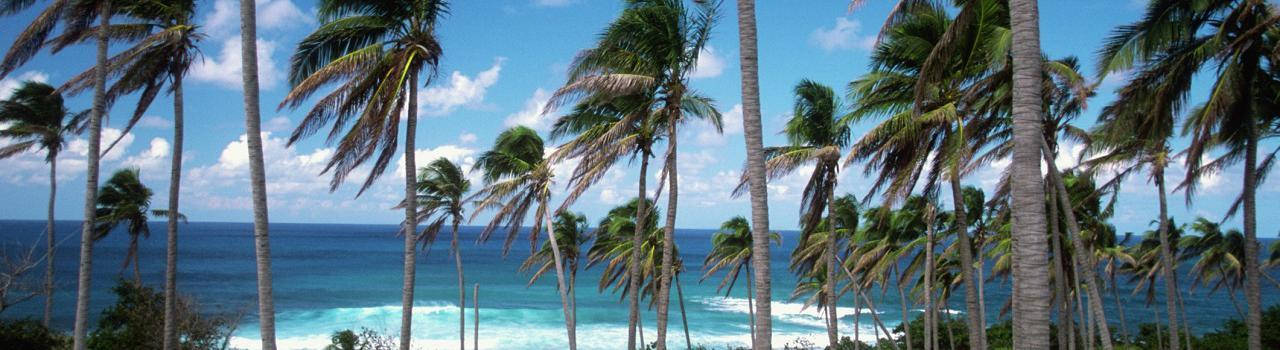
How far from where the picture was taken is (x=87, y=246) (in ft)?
33.4

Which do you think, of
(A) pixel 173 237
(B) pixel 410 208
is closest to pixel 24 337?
(A) pixel 173 237

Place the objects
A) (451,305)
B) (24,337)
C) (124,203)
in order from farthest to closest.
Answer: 1. (451,305)
2. (124,203)
3. (24,337)

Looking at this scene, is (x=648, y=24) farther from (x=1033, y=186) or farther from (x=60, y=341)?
(x=60, y=341)

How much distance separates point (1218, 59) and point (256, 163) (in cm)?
1148

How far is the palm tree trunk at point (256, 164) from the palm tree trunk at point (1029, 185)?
6.49 metres

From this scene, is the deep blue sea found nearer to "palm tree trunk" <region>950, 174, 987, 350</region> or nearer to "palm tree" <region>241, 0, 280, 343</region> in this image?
"palm tree trunk" <region>950, 174, 987, 350</region>

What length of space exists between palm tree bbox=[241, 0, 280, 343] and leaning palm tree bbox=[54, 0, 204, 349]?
378 centimetres

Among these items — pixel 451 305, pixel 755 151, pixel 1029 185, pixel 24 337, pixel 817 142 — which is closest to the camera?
pixel 1029 185

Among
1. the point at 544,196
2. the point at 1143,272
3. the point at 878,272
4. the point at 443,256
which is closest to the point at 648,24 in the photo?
the point at 544,196

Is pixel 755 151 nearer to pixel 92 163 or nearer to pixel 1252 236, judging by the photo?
pixel 1252 236

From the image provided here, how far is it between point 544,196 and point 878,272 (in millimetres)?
11786

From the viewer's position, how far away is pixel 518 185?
13.6m

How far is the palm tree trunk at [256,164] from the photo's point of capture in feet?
23.5

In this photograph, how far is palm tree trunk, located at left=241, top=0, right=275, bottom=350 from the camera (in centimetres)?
716
